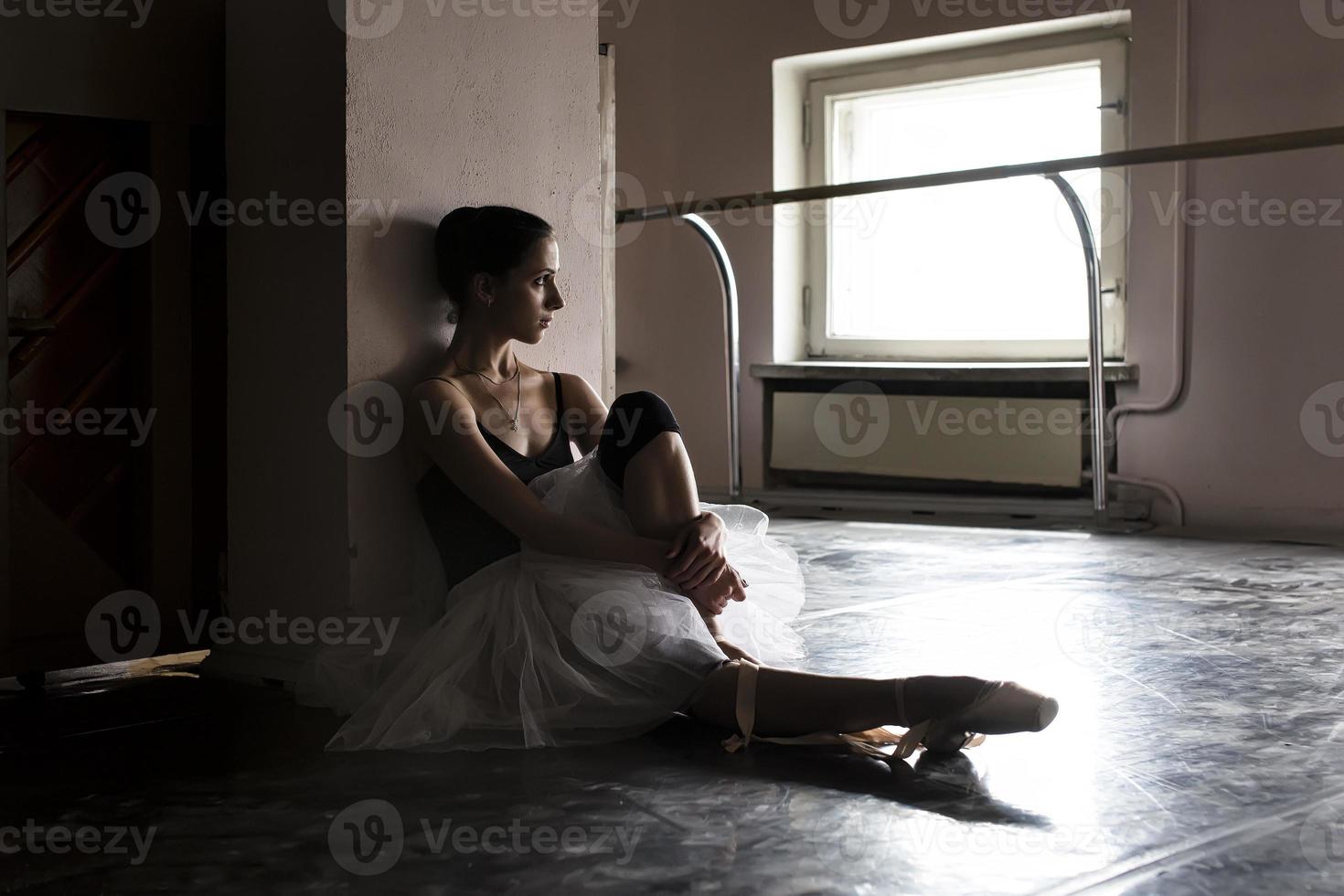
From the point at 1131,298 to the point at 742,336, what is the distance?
136 centimetres

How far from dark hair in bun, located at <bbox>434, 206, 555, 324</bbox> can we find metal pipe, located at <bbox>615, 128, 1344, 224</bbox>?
136 cm

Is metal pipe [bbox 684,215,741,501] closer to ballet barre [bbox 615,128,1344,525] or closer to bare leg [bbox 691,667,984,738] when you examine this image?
ballet barre [bbox 615,128,1344,525]

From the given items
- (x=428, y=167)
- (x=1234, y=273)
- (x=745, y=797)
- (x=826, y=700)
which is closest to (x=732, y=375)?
(x=1234, y=273)

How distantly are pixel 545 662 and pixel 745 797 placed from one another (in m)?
0.38

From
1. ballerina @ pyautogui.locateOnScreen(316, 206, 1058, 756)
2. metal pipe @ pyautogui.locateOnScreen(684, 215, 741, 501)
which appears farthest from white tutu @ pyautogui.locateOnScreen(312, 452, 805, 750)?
metal pipe @ pyautogui.locateOnScreen(684, 215, 741, 501)

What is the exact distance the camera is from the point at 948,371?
4.28 m

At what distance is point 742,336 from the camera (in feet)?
15.6

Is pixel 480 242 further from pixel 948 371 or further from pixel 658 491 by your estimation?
pixel 948 371

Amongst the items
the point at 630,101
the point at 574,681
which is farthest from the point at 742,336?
the point at 574,681

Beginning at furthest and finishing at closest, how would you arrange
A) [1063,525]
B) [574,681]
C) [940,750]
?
[1063,525] < [574,681] < [940,750]

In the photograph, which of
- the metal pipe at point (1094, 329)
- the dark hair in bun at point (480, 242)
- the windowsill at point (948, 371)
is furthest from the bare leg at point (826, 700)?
the windowsill at point (948, 371)

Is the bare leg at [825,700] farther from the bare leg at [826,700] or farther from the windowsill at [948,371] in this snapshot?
the windowsill at [948,371]

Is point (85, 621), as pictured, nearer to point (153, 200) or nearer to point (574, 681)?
point (153, 200)

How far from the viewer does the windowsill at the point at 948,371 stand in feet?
13.3
